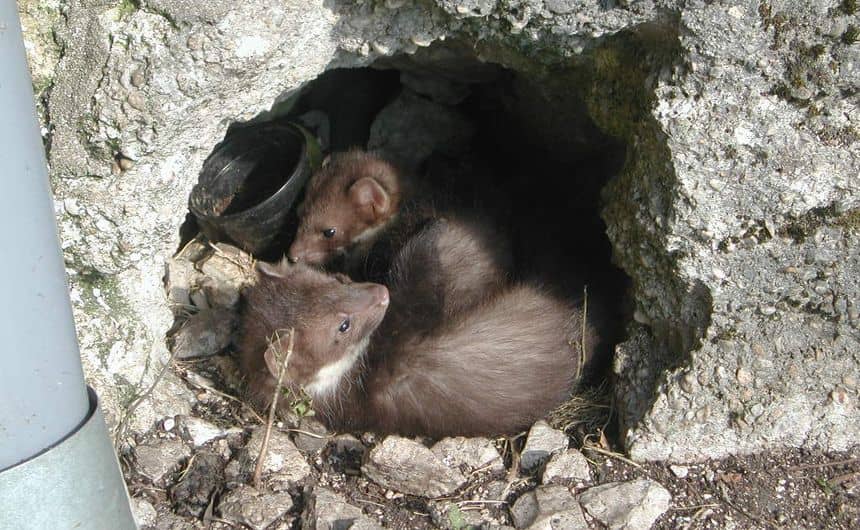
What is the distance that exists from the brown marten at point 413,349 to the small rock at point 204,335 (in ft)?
1.03

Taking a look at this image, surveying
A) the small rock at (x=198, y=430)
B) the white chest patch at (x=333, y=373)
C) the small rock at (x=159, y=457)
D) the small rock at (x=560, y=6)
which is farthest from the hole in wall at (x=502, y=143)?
the small rock at (x=159, y=457)

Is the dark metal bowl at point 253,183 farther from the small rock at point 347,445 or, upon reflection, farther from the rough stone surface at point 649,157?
the small rock at point 347,445

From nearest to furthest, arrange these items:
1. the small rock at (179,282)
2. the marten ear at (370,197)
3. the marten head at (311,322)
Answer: the marten head at (311,322) → the small rock at (179,282) → the marten ear at (370,197)

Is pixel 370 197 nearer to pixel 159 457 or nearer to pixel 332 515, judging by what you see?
pixel 159 457

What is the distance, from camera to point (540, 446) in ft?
11.7

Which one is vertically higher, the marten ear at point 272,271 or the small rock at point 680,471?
the marten ear at point 272,271

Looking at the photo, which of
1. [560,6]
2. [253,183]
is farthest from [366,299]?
[560,6]

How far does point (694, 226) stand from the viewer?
312 centimetres

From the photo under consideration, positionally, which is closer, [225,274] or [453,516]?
[453,516]

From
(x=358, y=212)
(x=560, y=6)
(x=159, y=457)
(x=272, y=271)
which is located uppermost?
(x=560, y=6)

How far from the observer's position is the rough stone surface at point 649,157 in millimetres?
2930

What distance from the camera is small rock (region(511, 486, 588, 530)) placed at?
10.5ft

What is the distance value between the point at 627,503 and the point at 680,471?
10.8 inches

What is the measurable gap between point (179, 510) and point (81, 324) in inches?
32.0
